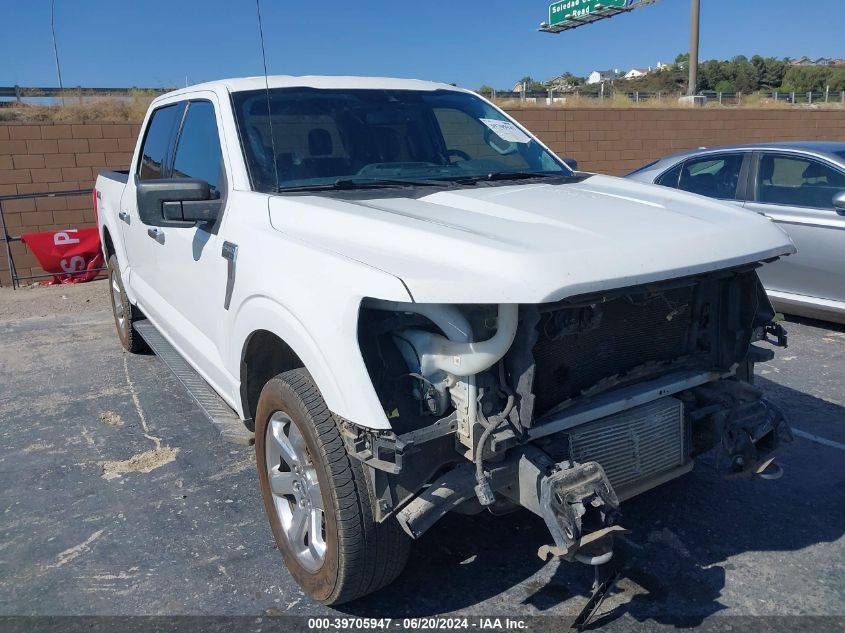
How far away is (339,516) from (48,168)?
9.50 m

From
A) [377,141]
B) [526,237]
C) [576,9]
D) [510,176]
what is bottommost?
[526,237]

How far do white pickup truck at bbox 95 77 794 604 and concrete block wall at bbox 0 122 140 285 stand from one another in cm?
750

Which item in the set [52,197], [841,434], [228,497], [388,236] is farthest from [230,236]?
[52,197]

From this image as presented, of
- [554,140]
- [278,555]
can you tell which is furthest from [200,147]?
[554,140]

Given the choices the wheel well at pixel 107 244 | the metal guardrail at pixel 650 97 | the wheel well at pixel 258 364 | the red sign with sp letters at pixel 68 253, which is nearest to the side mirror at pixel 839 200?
the wheel well at pixel 258 364

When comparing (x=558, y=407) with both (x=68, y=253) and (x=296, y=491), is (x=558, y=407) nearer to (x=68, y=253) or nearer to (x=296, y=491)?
(x=296, y=491)

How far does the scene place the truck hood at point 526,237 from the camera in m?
2.31

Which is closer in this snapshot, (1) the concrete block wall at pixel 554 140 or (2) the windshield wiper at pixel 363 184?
(2) the windshield wiper at pixel 363 184

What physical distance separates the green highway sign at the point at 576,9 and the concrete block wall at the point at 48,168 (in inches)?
832

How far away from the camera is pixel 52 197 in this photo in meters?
10.3

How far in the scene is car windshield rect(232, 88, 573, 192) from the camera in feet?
11.7

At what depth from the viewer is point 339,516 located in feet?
8.59

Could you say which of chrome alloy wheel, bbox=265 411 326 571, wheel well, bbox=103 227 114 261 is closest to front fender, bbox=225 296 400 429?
chrome alloy wheel, bbox=265 411 326 571

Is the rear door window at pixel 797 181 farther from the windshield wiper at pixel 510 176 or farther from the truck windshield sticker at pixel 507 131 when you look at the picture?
the windshield wiper at pixel 510 176
